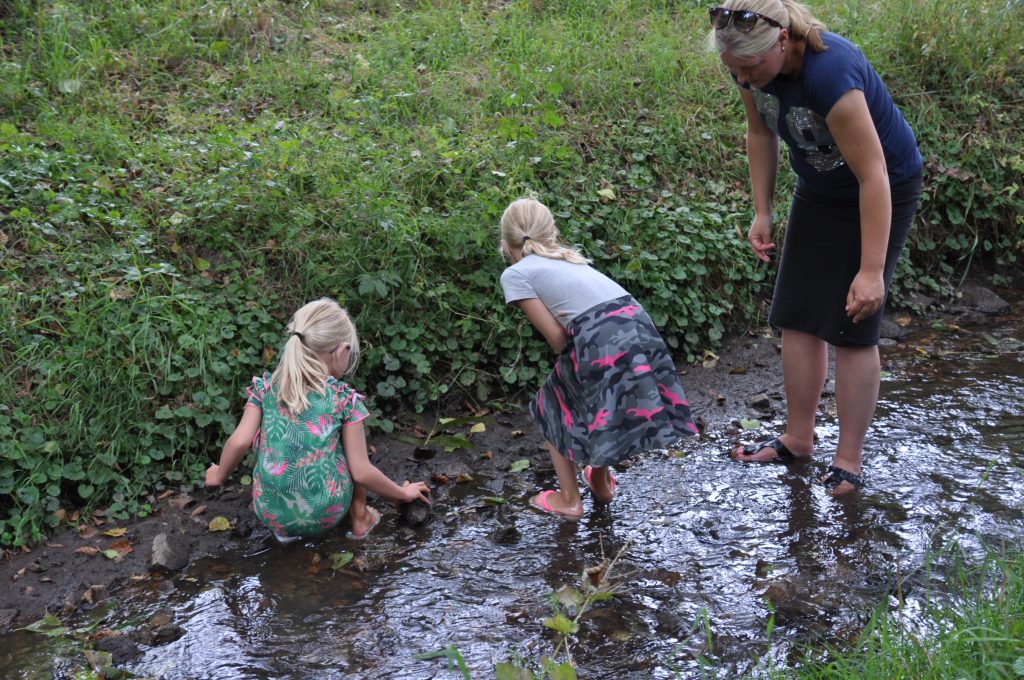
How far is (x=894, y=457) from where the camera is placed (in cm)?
408

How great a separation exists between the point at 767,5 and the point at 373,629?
2605mm

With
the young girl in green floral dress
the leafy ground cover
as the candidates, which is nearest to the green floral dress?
the young girl in green floral dress

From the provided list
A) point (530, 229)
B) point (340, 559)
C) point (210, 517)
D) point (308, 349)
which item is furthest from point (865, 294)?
point (210, 517)

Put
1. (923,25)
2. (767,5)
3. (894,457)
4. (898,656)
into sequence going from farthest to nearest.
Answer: (923,25)
(894,457)
(767,5)
(898,656)

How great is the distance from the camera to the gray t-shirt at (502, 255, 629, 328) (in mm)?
3564

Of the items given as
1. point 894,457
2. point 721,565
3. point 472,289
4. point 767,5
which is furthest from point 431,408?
point 767,5

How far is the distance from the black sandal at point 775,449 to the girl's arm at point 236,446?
2.25 meters

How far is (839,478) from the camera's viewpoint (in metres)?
3.78

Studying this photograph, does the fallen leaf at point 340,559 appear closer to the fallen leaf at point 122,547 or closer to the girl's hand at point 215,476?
the girl's hand at point 215,476

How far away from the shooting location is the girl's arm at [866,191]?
3057mm

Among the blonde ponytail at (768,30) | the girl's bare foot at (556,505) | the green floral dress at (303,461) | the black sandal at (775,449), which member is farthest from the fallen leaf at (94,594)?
the blonde ponytail at (768,30)

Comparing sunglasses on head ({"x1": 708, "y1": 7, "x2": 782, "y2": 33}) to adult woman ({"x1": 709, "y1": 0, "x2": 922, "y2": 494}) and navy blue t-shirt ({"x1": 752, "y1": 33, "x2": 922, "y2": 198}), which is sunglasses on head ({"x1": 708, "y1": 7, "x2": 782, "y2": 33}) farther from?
navy blue t-shirt ({"x1": 752, "y1": 33, "x2": 922, "y2": 198})

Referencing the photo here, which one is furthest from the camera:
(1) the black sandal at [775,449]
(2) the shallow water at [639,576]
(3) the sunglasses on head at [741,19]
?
(1) the black sandal at [775,449]

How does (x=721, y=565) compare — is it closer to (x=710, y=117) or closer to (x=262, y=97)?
(x=710, y=117)
